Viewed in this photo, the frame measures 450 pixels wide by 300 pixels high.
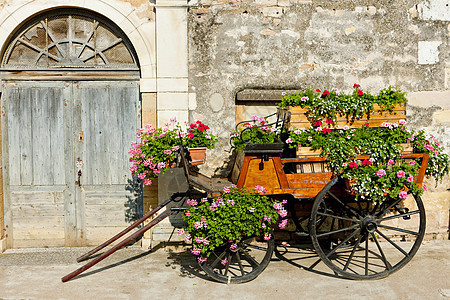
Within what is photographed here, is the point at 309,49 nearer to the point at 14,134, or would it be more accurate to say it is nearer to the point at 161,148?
the point at 161,148

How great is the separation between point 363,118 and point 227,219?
6.20ft

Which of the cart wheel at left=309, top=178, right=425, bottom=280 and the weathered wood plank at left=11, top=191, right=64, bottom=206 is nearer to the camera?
the cart wheel at left=309, top=178, right=425, bottom=280

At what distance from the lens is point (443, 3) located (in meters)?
5.57

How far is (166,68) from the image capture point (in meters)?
5.36

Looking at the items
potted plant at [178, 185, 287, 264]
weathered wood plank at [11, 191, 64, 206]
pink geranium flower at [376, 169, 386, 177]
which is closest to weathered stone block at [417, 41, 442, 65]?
pink geranium flower at [376, 169, 386, 177]

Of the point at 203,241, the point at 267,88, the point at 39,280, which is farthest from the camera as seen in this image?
the point at 267,88

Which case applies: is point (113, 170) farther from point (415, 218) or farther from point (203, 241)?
point (415, 218)

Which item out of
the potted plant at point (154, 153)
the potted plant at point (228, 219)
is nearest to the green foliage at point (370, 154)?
the potted plant at point (228, 219)

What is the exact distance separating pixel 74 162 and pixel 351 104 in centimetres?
352

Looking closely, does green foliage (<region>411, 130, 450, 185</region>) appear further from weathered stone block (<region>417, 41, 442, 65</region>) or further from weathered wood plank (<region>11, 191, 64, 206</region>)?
weathered wood plank (<region>11, 191, 64, 206</region>)

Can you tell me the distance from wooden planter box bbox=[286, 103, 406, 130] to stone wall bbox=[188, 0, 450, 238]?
965 mm

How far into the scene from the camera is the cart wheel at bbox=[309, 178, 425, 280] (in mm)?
4332

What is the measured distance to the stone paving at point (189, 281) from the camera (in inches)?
162

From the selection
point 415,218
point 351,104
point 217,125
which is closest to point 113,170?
point 217,125
